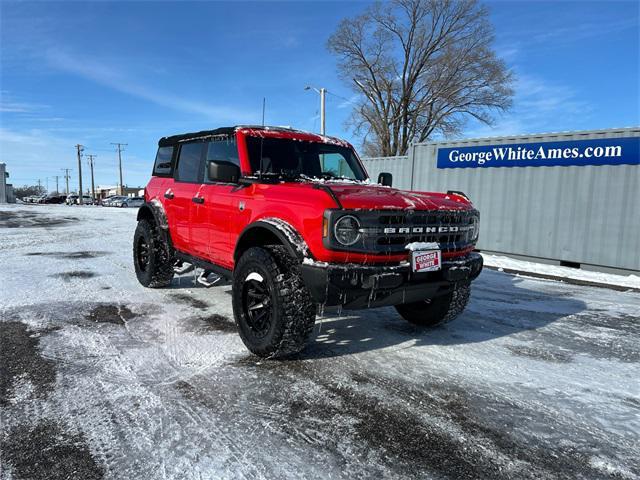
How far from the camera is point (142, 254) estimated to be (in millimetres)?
6555

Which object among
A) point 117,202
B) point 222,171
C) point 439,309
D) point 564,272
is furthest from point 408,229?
point 117,202

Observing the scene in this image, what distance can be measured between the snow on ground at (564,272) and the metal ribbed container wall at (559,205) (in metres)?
0.39

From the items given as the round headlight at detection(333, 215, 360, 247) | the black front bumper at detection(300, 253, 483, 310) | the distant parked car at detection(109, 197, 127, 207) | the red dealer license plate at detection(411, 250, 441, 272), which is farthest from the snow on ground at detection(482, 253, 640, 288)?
the distant parked car at detection(109, 197, 127, 207)

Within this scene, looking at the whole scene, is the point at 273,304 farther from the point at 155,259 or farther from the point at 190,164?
the point at 155,259

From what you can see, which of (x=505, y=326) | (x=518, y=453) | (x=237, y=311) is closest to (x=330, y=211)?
(x=237, y=311)

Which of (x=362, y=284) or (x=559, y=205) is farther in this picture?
(x=559, y=205)

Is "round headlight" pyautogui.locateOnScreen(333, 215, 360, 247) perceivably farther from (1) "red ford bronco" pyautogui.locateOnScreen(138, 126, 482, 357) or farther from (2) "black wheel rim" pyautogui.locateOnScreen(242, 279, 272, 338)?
(2) "black wheel rim" pyautogui.locateOnScreen(242, 279, 272, 338)

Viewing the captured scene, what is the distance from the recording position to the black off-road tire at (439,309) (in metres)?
4.46

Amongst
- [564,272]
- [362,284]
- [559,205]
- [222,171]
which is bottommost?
[564,272]

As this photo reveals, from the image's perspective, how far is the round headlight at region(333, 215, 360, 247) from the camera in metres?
3.22

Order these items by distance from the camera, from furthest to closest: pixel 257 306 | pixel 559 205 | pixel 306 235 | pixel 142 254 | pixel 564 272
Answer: pixel 559 205 < pixel 564 272 < pixel 142 254 < pixel 257 306 < pixel 306 235

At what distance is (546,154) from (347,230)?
8.73m

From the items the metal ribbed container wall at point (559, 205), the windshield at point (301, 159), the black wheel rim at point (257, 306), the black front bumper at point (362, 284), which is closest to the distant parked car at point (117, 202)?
the metal ribbed container wall at point (559, 205)

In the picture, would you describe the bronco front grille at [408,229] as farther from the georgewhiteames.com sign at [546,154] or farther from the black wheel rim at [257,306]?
the georgewhiteames.com sign at [546,154]
